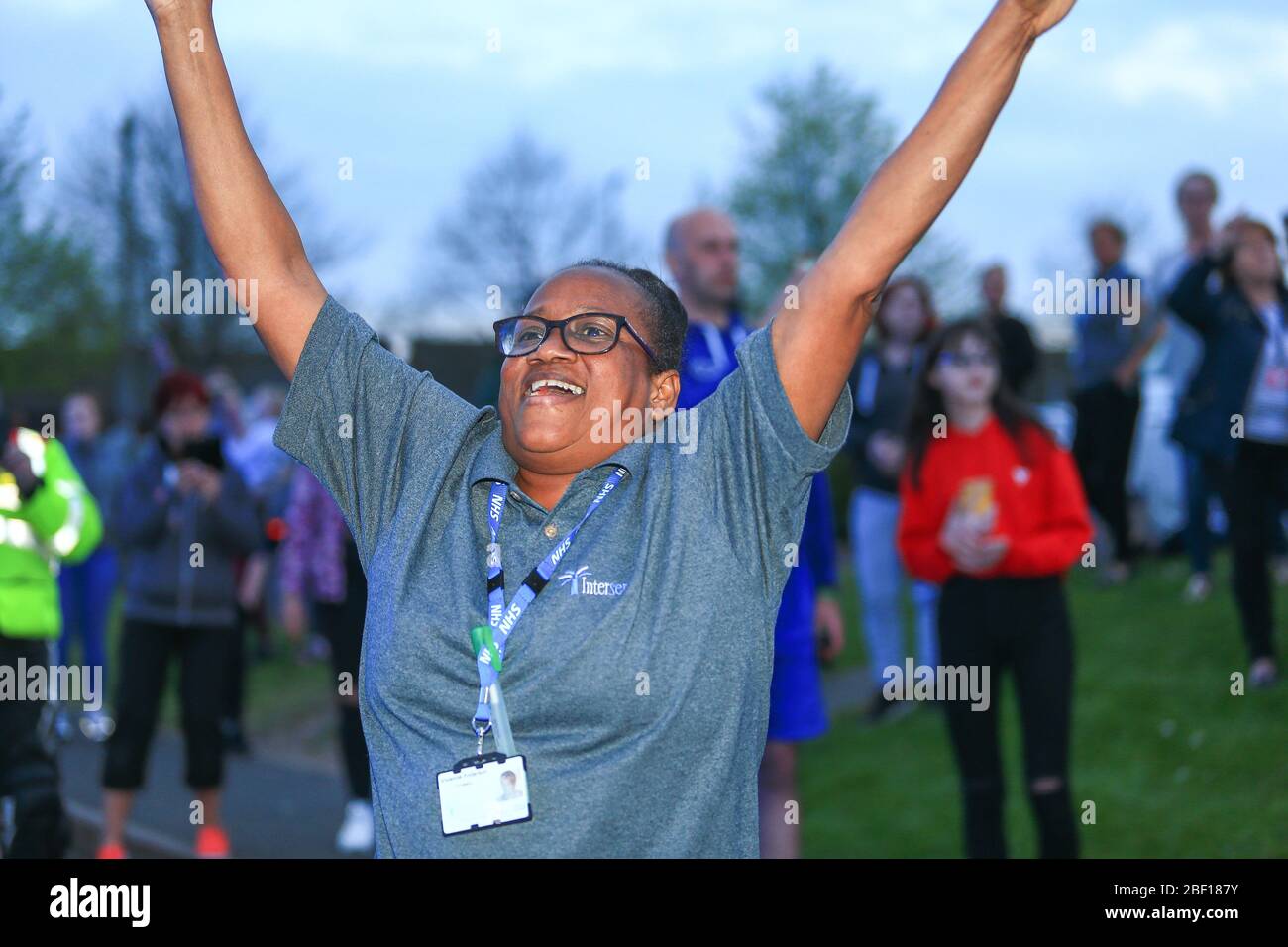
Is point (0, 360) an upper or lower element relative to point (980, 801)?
upper

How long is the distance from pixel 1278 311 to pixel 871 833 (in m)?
3.32

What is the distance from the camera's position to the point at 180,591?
26.1ft

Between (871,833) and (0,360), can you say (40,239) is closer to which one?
(0,360)

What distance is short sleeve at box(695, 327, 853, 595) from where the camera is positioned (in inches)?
108

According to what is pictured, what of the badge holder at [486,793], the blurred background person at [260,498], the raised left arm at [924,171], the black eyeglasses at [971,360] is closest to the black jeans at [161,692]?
the blurred background person at [260,498]

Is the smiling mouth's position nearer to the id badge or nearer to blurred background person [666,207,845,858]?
the id badge

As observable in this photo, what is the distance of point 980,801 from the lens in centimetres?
593

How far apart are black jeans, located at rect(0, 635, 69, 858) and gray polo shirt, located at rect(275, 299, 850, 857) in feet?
12.5

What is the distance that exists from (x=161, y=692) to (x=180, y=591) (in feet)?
1.65

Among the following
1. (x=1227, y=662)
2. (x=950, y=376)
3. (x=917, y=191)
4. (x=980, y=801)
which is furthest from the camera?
(x=1227, y=662)

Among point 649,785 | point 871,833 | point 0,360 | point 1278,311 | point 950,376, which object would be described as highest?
point 0,360

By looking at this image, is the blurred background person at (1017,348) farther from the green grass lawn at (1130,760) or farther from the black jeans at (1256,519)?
the green grass lawn at (1130,760)

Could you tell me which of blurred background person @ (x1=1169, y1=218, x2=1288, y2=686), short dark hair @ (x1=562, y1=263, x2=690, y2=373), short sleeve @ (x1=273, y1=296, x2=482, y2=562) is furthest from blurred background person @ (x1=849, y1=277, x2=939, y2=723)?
short sleeve @ (x1=273, y1=296, x2=482, y2=562)
